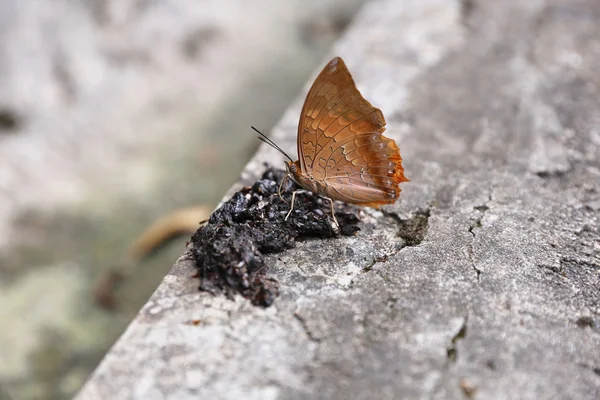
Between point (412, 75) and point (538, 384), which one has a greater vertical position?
point (412, 75)

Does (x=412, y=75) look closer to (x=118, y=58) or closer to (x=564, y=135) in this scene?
(x=564, y=135)

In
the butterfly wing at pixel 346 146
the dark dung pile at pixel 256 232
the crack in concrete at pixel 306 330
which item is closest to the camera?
the crack in concrete at pixel 306 330

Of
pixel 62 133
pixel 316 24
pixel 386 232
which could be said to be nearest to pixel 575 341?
pixel 386 232

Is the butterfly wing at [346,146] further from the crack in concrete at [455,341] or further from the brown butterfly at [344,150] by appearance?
the crack in concrete at [455,341]

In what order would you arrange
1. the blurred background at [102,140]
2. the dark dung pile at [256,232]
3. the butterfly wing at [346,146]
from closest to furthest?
the dark dung pile at [256,232]
the butterfly wing at [346,146]
the blurred background at [102,140]

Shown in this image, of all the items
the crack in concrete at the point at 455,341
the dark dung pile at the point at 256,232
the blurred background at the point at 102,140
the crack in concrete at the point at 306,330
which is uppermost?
the blurred background at the point at 102,140

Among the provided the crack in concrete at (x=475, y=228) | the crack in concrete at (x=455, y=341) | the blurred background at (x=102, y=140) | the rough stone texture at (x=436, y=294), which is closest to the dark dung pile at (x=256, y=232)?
the rough stone texture at (x=436, y=294)

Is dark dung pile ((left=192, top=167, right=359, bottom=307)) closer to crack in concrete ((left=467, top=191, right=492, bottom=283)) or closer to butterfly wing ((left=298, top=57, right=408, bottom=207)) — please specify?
butterfly wing ((left=298, top=57, right=408, bottom=207))
